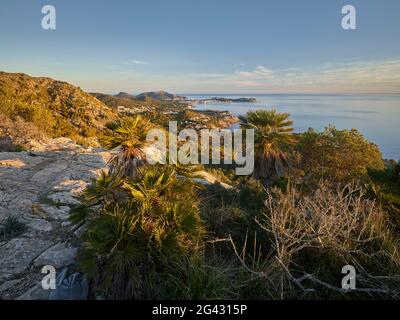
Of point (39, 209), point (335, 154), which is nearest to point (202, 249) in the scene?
point (39, 209)

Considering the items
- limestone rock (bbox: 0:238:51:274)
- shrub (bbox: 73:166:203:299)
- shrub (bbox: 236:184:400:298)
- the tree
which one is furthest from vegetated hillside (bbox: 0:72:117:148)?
shrub (bbox: 236:184:400:298)

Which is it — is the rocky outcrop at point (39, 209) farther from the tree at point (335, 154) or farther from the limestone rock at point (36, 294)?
the tree at point (335, 154)

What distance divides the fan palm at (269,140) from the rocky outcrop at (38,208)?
5.75 meters

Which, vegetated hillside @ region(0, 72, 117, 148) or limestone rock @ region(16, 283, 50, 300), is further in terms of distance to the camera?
vegetated hillside @ region(0, 72, 117, 148)

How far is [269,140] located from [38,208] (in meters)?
7.49

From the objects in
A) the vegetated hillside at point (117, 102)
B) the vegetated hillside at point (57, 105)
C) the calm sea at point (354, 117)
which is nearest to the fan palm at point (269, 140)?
the calm sea at point (354, 117)

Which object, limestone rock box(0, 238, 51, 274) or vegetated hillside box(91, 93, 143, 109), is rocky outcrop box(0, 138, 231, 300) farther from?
vegetated hillside box(91, 93, 143, 109)

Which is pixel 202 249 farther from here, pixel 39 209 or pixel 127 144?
pixel 39 209

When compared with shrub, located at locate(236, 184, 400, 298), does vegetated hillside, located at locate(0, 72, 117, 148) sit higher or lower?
higher

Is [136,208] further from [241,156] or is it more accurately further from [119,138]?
[241,156]

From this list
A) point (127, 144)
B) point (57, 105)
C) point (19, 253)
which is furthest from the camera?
point (57, 105)

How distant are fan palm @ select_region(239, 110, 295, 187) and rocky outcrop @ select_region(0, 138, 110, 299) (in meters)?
5.75

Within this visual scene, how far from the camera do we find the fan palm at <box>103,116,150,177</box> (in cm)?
629

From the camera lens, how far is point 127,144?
6.34 metres
